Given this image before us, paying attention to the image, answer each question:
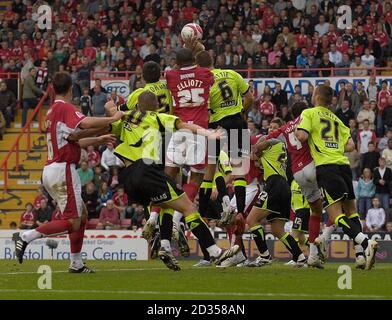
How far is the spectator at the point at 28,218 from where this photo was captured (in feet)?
102

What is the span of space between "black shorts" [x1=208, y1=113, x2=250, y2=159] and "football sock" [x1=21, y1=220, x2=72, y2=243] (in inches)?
138

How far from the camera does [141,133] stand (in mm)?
15891

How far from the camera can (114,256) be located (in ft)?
90.6

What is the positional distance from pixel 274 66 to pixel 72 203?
1924 cm

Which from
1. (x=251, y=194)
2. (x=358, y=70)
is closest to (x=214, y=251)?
(x=251, y=194)

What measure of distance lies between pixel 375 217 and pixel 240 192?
10.4 metres

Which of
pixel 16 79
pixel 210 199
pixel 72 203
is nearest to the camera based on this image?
pixel 72 203

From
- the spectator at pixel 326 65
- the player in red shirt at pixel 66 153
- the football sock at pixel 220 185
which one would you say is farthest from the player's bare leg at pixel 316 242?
the spectator at pixel 326 65

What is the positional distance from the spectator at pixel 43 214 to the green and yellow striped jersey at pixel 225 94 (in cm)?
1334

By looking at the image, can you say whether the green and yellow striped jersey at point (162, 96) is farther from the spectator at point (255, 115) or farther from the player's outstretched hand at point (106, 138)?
the spectator at point (255, 115)

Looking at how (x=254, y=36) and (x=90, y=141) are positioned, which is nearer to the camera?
(x=90, y=141)

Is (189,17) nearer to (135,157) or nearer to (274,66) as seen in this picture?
(274,66)

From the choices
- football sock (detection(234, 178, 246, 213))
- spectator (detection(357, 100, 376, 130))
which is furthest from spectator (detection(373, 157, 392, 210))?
football sock (detection(234, 178, 246, 213))

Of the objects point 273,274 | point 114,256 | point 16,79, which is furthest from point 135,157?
point 16,79
